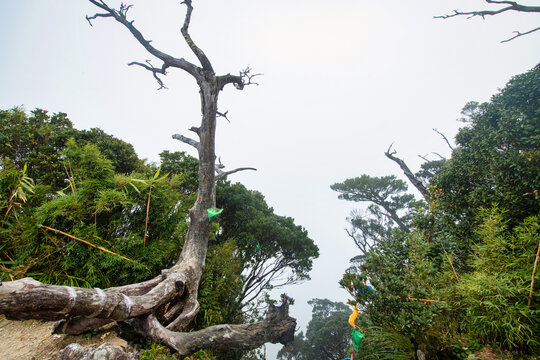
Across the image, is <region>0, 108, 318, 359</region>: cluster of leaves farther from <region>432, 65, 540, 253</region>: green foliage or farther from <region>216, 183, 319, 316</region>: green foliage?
<region>432, 65, 540, 253</region>: green foliage

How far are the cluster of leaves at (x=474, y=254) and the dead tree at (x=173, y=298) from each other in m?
1.36

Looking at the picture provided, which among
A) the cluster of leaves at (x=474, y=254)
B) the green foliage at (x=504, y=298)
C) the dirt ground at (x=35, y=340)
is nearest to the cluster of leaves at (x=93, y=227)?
the dirt ground at (x=35, y=340)

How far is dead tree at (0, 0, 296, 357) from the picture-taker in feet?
5.48

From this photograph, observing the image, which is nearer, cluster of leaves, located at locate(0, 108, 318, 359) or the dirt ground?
the dirt ground

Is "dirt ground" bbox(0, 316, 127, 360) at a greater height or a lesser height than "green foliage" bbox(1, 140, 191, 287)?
lesser

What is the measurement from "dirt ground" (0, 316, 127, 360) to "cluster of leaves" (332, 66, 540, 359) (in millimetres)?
3500

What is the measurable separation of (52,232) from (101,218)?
0.60 m

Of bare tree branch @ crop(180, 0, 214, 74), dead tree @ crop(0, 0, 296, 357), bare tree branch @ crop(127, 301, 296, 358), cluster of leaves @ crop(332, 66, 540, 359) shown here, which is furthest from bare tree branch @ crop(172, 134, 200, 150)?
cluster of leaves @ crop(332, 66, 540, 359)

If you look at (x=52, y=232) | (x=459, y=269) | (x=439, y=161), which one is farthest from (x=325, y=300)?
(x=52, y=232)

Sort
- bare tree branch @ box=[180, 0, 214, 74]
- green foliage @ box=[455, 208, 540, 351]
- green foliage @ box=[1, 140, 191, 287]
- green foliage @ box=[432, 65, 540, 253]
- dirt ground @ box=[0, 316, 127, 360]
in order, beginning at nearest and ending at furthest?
green foliage @ box=[455, 208, 540, 351], dirt ground @ box=[0, 316, 127, 360], green foliage @ box=[1, 140, 191, 287], green foliage @ box=[432, 65, 540, 253], bare tree branch @ box=[180, 0, 214, 74]

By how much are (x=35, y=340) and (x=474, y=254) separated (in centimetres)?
Answer: 623

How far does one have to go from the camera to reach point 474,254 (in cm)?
313

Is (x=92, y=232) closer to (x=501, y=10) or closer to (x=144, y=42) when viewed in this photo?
(x=144, y=42)

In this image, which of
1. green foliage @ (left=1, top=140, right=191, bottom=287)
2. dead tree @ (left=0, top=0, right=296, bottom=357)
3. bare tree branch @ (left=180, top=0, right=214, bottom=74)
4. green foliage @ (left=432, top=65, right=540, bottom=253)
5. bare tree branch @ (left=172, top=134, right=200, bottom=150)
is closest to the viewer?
dead tree @ (left=0, top=0, right=296, bottom=357)
